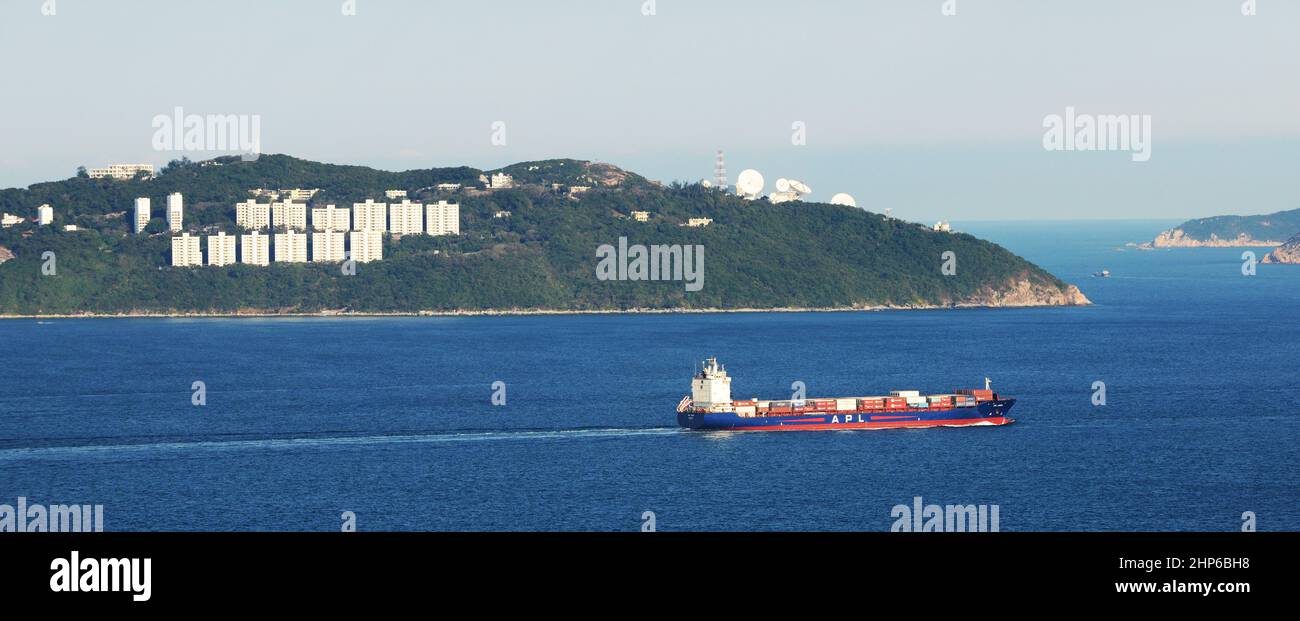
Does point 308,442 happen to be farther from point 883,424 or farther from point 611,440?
point 883,424

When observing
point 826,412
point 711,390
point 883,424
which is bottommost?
point 883,424

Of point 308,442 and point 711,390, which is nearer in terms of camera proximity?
point 308,442

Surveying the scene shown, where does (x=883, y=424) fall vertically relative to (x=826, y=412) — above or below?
below

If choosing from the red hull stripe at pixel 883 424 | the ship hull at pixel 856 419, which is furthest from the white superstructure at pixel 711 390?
the red hull stripe at pixel 883 424

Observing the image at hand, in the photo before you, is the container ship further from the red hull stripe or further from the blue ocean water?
the blue ocean water
